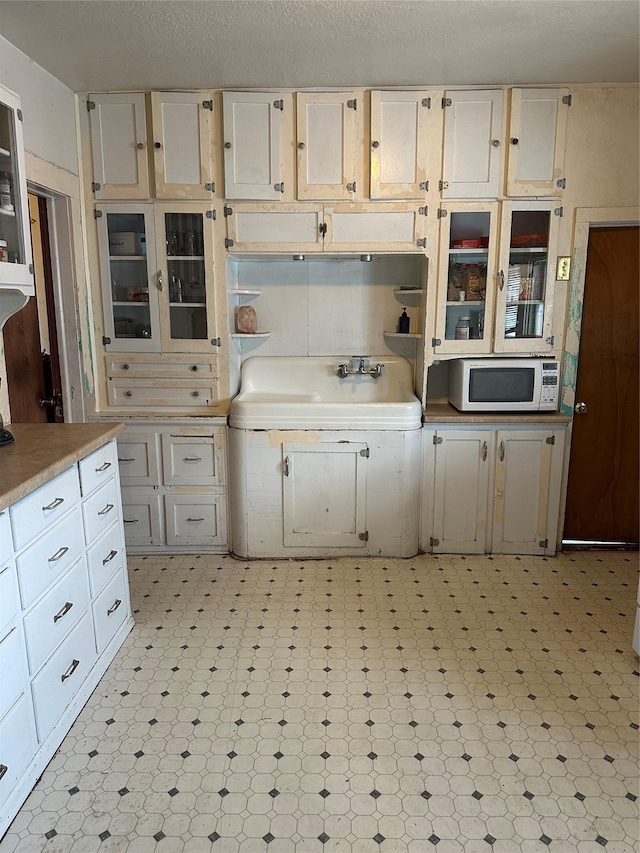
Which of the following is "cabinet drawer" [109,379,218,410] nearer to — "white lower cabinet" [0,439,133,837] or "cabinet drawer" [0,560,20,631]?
"white lower cabinet" [0,439,133,837]

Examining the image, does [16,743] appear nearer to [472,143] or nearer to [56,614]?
[56,614]

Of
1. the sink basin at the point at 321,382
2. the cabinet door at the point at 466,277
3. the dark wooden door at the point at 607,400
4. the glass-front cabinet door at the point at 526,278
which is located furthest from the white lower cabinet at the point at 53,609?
the dark wooden door at the point at 607,400

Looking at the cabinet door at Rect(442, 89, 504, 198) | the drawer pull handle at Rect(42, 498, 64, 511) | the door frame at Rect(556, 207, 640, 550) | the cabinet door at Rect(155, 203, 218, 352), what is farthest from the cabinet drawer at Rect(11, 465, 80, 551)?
the door frame at Rect(556, 207, 640, 550)

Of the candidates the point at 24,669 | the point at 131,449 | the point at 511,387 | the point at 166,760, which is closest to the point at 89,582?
the point at 24,669

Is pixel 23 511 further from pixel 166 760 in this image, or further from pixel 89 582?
pixel 166 760

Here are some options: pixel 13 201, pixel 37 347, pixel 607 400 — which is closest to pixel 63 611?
pixel 13 201

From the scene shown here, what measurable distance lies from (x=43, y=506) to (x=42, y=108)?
210 cm

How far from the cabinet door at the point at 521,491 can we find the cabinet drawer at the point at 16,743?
2579 mm

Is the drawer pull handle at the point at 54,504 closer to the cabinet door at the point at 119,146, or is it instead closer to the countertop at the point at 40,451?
the countertop at the point at 40,451

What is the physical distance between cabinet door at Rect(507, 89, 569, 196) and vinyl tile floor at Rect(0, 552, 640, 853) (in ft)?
7.20

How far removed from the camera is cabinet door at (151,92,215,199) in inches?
120

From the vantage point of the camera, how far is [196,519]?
341 cm

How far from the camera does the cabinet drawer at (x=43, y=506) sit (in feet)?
5.61

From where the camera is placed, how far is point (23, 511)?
1.73m
